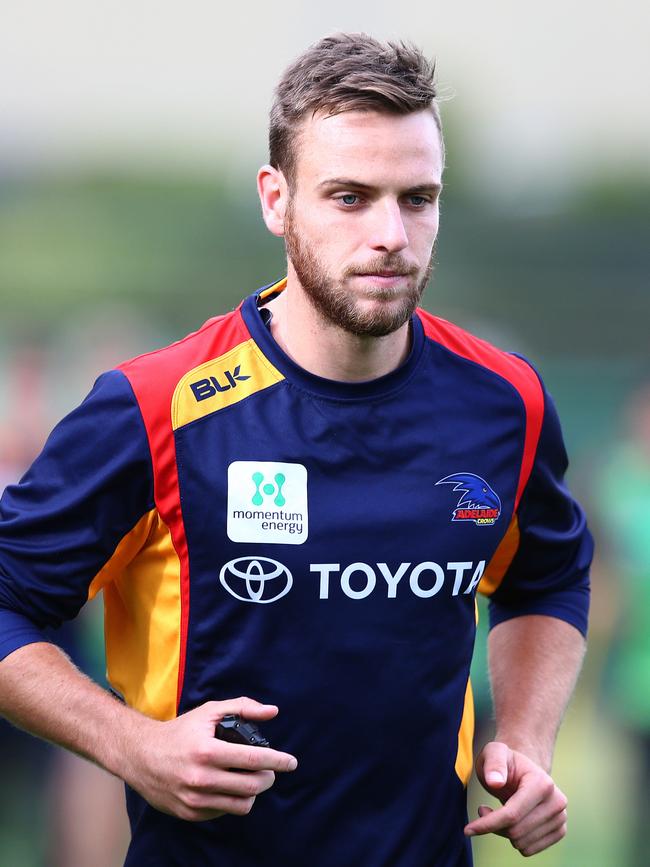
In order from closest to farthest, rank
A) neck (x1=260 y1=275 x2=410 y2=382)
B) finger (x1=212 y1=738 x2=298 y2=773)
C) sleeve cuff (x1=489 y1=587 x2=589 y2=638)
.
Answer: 1. finger (x1=212 y1=738 x2=298 y2=773)
2. neck (x1=260 y1=275 x2=410 y2=382)
3. sleeve cuff (x1=489 y1=587 x2=589 y2=638)

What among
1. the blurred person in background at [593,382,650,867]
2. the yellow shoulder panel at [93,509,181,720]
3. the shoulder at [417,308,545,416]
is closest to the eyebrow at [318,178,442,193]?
the shoulder at [417,308,545,416]

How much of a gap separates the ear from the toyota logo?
73 cm

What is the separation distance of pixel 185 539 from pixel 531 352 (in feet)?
36.7

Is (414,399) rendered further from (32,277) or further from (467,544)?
(32,277)

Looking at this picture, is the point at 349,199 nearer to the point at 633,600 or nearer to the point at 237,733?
the point at 237,733

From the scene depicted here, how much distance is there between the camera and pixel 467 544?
10.1 feet

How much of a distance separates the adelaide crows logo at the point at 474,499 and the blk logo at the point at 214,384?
493 mm

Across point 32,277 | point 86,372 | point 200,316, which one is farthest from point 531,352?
point 32,277

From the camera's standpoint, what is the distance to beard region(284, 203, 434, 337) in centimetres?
288

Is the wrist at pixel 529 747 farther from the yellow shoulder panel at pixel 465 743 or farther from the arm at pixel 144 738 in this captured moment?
the arm at pixel 144 738

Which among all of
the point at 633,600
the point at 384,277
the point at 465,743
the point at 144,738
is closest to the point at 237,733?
the point at 144,738

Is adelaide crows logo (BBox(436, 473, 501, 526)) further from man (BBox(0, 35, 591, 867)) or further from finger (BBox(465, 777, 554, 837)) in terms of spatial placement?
finger (BBox(465, 777, 554, 837))

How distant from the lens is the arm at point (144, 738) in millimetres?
2617

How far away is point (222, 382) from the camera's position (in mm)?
3031
